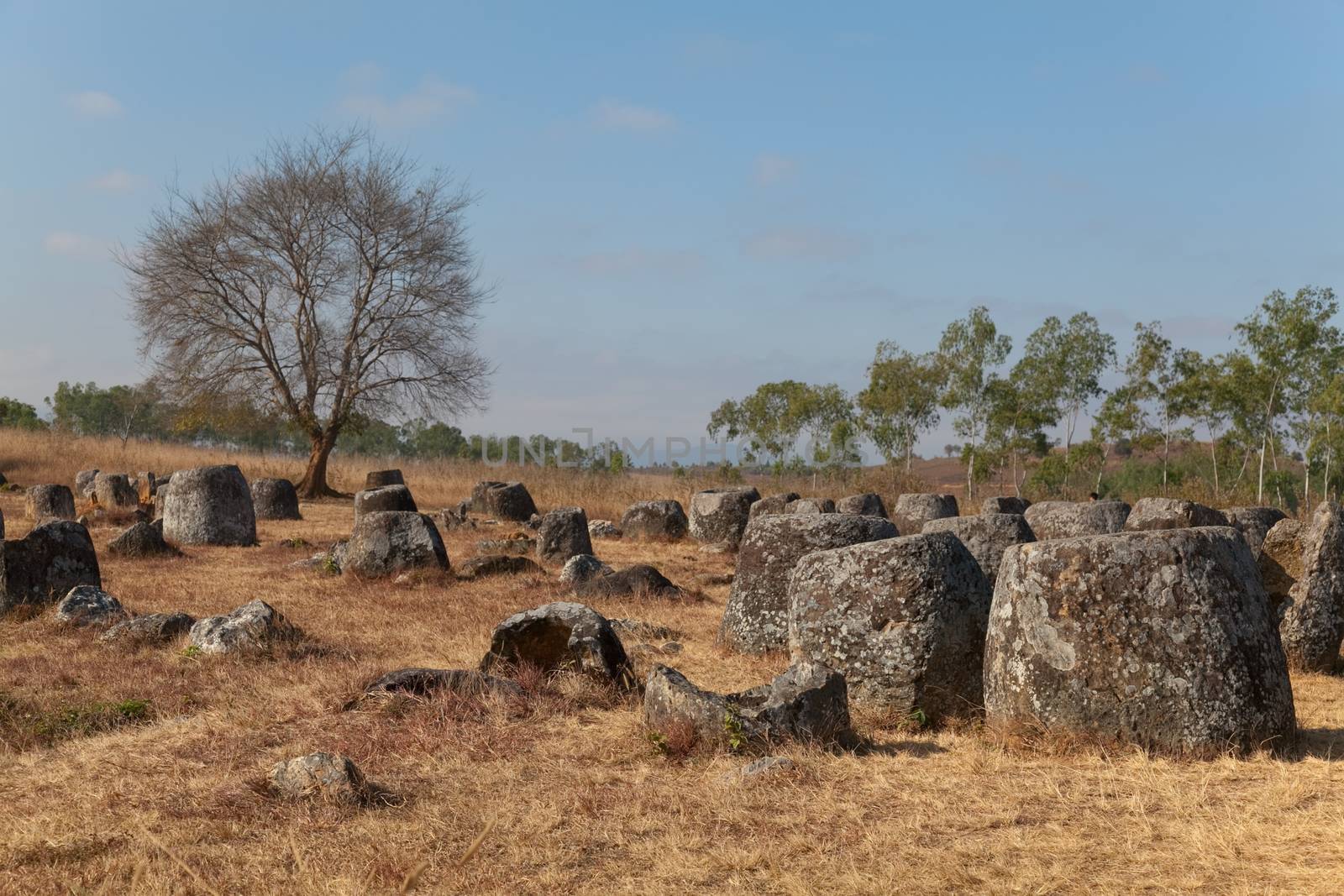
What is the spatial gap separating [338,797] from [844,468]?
155ft

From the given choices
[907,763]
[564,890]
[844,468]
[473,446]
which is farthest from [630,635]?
[473,446]

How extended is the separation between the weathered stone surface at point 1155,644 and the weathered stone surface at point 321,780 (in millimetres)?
4016

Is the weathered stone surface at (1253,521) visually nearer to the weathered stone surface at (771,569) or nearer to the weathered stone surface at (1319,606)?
the weathered stone surface at (1319,606)

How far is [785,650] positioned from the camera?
33.3 ft

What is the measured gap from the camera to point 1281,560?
11281 mm

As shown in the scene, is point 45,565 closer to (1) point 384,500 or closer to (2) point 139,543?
(2) point 139,543

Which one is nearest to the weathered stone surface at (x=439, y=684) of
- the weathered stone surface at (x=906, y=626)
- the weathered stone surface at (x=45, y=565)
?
the weathered stone surface at (x=906, y=626)

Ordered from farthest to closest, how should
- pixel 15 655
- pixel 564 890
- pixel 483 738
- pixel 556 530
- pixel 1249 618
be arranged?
1. pixel 556 530
2. pixel 15 655
3. pixel 483 738
4. pixel 1249 618
5. pixel 564 890

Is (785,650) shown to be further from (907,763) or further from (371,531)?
(371,531)

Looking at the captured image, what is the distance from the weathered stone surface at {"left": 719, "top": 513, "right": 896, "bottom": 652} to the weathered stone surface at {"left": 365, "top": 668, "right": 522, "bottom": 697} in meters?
2.80

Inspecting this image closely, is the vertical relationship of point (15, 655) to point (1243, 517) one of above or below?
below

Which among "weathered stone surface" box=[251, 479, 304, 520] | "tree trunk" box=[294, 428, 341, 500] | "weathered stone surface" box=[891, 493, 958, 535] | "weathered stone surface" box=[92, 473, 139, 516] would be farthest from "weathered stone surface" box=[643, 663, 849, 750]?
"tree trunk" box=[294, 428, 341, 500]

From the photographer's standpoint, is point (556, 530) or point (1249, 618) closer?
point (1249, 618)

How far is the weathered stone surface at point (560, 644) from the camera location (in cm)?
872
